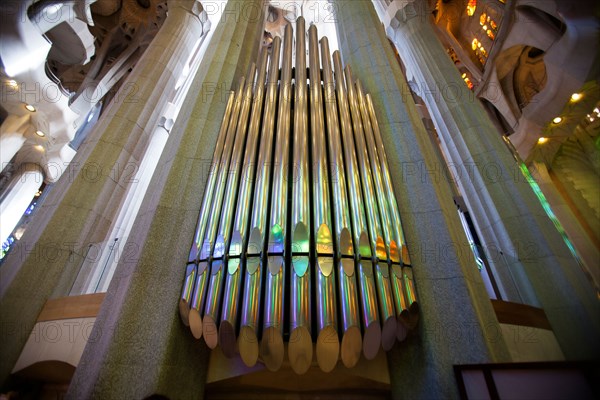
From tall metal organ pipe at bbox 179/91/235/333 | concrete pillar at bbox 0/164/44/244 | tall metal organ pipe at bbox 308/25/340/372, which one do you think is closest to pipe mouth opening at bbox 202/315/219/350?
tall metal organ pipe at bbox 179/91/235/333

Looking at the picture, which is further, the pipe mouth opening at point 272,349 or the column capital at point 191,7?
the column capital at point 191,7

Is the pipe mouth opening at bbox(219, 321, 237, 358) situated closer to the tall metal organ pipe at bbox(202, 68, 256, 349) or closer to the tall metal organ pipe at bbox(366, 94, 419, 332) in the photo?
the tall metal organ pipe at bbox(202, 68, 256, 349)

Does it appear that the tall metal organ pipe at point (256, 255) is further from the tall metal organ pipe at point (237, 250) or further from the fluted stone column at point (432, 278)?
the fluted stone column at point (432, 278)

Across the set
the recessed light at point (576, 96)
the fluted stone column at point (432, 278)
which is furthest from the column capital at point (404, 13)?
the fluted stone column at point (432, 278)

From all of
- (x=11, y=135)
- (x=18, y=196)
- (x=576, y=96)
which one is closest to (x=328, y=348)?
(x=576, y=96)

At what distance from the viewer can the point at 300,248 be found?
2049 millimetres

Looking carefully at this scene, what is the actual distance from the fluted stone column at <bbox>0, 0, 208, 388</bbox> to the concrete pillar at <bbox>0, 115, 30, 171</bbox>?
5.39 meters

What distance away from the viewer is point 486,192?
4062 mm

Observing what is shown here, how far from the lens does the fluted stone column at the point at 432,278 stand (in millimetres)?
1944

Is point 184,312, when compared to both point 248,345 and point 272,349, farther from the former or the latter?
point 272,349

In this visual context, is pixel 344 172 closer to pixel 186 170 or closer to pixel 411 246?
pixel 411 246

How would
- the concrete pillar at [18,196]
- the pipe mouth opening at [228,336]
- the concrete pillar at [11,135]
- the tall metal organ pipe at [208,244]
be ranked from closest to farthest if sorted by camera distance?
the pipe mouth opening at [228,336] < the tall metal organ pipe at [208,244] < the concrete pillar at [11,135] < the concrete pillar at [18,196]

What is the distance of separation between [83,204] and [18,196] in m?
8.95

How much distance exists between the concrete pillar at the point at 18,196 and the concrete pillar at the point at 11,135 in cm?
210
